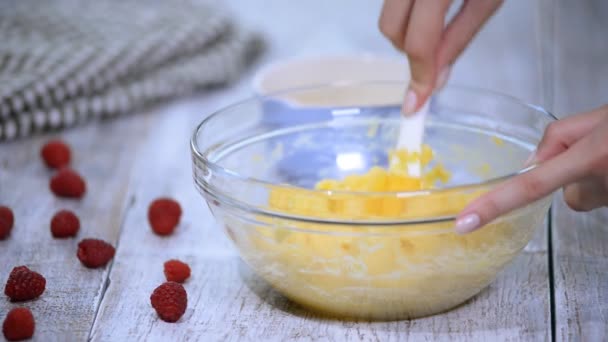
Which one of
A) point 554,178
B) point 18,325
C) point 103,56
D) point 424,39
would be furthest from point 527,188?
point 103,56

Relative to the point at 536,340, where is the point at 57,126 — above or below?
below

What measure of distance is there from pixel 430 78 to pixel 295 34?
1.28 m

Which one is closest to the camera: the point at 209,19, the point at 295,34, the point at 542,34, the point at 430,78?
the point at 430,78

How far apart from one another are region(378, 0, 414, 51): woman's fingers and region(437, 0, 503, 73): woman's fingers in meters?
0.07

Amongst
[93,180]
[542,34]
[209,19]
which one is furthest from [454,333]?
[542,34]

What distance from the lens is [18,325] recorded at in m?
0.92

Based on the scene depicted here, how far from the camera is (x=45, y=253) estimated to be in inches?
45.8

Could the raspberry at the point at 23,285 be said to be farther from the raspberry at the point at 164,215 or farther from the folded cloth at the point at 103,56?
the folded cloth at the point at 103,56

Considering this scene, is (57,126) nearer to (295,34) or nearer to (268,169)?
(268,169)

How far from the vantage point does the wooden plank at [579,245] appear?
952 mm

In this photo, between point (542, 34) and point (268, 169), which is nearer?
point (268, 169)

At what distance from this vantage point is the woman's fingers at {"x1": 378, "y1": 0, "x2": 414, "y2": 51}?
103 centimetres

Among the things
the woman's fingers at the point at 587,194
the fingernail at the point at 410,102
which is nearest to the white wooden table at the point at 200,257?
the woman's fingers at the point at 587,194

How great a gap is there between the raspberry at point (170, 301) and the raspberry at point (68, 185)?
0.42 metres
